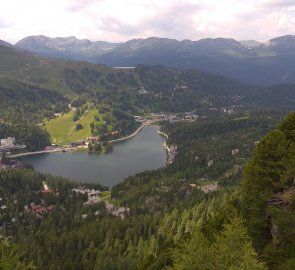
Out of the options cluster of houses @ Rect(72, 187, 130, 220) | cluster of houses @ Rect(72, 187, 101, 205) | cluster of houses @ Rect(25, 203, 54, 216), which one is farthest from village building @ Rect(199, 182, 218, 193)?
cluster of houses @ Rect(25, 203, 54, 216)

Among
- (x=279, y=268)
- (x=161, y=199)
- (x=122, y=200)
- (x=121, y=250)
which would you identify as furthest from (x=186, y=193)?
(x=279, y=268)

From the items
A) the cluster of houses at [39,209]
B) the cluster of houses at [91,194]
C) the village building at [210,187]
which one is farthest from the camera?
the village building at [210,187]

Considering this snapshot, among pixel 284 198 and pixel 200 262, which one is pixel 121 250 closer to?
pixel 284 198

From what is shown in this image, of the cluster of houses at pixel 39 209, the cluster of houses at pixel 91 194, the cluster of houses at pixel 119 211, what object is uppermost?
the cluster of houses at pixel 119 211

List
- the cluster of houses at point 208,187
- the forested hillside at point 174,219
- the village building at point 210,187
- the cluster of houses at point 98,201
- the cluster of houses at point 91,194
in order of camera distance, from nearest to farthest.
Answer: the forested hillside at point 174,219 → the cluster of houses at point 98,201 → the cluster of houses at point 91,194 → the cluster of houses at point 208,187 → the village building at point 210,187

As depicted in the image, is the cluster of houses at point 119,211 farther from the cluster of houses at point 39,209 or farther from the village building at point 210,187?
the village building at point 210,187

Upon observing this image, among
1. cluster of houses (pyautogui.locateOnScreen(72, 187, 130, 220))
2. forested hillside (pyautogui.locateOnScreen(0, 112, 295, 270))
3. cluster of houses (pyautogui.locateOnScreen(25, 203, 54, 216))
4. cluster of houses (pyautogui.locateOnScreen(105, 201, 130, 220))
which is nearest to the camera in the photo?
forested hillside (pyautogui.locateOnScreen(0, 112, 295, 270))

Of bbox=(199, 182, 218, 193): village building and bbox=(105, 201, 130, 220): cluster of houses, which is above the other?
bbox=(105, 201, 130, 220): cluster of houses

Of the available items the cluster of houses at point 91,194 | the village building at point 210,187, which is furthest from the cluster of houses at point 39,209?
the village building at point 210,187

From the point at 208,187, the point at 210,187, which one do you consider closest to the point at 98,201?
the point at 208,187

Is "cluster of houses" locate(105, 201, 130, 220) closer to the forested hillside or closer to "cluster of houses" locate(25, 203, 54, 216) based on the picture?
the forested hillside

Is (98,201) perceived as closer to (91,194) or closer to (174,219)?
(91,194)
